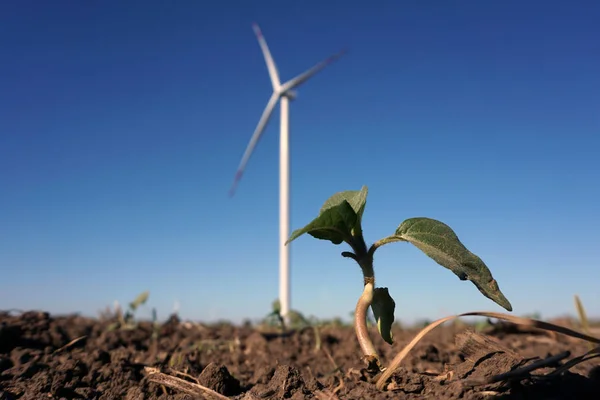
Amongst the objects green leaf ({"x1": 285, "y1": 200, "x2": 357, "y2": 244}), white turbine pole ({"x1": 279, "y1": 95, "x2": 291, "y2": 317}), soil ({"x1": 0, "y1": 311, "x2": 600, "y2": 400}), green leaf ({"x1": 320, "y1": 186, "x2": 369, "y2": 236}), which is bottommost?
soil ({"x1": 0, "y1": 311, "x2": 600, "y2": 400})

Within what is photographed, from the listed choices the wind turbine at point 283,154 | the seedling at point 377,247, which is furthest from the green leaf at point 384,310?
the wind turbine at point 283,154

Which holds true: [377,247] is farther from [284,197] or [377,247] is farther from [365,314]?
[284,197]

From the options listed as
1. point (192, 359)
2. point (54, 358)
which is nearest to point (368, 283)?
point (192, 359)

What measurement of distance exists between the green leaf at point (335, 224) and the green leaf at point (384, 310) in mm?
310

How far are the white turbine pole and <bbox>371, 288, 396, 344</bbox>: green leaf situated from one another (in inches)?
813

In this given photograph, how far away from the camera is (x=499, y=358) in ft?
8.13

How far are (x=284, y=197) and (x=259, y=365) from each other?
19.3m

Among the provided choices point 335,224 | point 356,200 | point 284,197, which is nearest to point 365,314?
point 335,224

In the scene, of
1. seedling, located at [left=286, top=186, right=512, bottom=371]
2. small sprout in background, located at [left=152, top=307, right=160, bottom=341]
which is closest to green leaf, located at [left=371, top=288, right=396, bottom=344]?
seedling, located at [left=286, top=186, right=512, bottom=371]

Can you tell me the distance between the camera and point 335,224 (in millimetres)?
2555

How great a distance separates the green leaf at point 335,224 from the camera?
2.46 meters

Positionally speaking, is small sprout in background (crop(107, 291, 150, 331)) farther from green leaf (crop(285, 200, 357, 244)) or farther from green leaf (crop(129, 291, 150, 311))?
green leaf (crop(285, 200, 357, 244))

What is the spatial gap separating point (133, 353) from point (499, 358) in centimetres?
303

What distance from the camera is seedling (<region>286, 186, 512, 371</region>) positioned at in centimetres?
235
